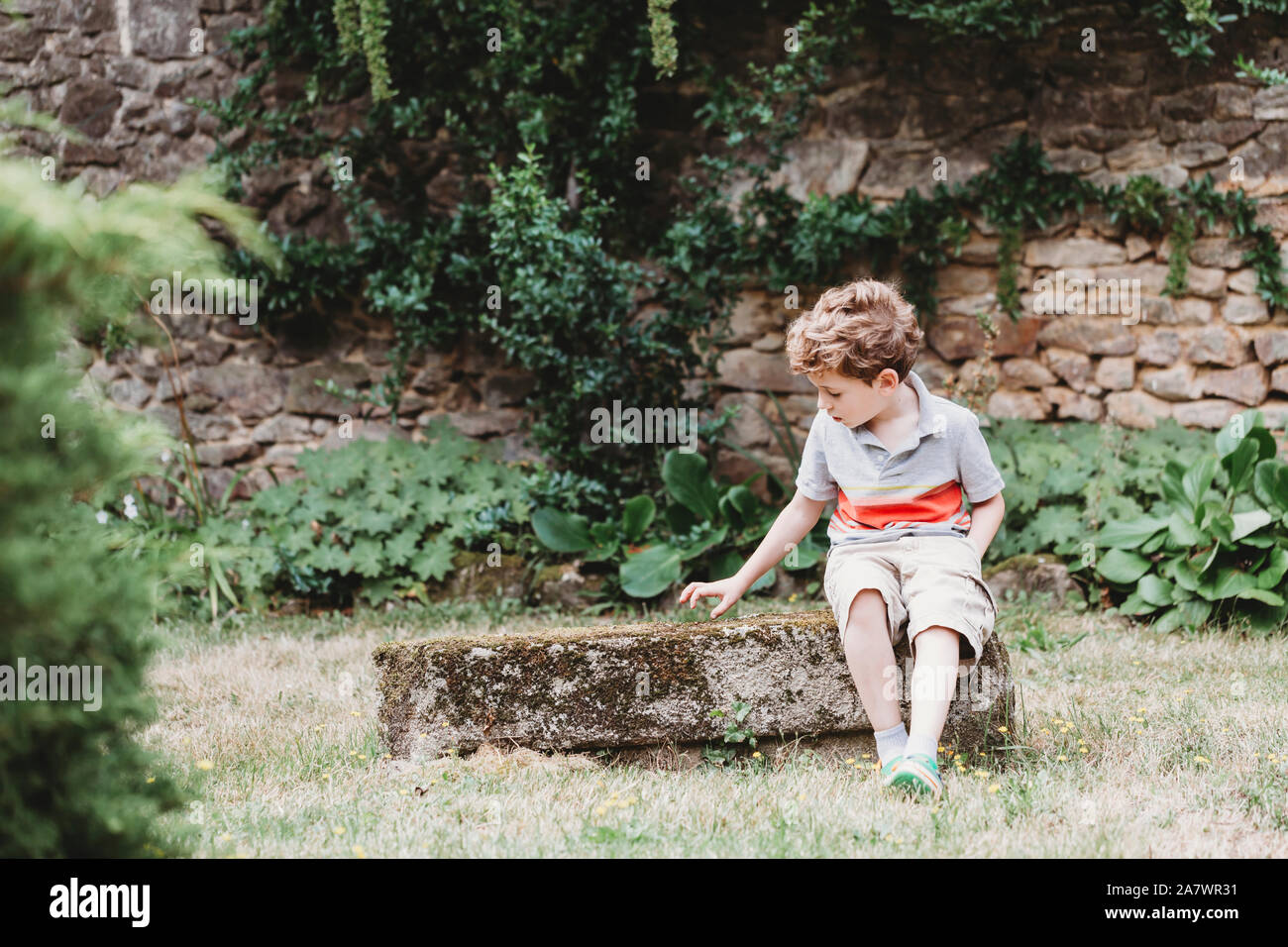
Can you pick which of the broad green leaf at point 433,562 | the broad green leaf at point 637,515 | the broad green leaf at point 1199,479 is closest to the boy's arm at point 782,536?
the broad green leaf at point 637,515

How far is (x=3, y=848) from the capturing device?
134 cm

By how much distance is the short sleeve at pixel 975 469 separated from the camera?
2.62 meters

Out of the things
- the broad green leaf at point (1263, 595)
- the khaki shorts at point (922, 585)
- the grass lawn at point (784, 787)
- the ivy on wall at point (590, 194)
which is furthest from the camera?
the ivy on wall at point (590, 194)

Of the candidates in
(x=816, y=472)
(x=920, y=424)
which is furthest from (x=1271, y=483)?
(x=816, y=472)

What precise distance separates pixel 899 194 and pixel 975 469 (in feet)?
10.4

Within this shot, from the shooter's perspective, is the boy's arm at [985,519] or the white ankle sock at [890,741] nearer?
the white ankle sock at [890,741]

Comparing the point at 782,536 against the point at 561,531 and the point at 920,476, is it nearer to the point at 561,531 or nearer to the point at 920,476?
the point at 920,476

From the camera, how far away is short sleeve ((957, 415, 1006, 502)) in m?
2.62

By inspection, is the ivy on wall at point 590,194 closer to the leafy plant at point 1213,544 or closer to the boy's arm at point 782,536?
the leafy plant at point 1213,544

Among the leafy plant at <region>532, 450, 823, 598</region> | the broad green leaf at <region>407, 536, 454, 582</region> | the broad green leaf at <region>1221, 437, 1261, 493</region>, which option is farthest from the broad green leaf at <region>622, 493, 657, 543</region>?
the broad green leaf at <region>1221, 437, 1261, 493</region>

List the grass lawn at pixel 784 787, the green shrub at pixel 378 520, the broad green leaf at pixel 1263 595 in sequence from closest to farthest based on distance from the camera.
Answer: the grass lawn at pixel 784 787 < the broad green leaf at pixel 1263 595 < the green shrub at pixel 378 520

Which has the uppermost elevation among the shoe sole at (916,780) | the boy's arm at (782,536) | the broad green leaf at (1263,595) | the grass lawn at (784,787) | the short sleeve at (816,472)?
the short sleeve at (816,472)

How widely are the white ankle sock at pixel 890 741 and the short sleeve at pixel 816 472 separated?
0.64 metres

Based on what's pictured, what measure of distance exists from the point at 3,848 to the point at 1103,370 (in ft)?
17.0
